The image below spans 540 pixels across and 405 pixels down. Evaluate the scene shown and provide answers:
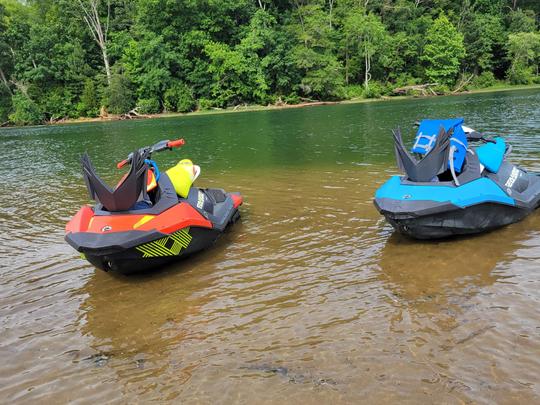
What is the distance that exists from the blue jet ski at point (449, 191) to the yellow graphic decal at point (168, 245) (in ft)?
8.68

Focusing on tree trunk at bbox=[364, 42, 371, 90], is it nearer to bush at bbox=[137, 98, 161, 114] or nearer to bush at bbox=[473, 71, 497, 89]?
bush at bbox=[473, 71, 497, 89]

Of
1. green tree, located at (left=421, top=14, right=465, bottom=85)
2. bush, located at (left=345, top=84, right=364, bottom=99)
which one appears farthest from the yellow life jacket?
green tree, located at (left=421, top=14, right=465, bottom=85)

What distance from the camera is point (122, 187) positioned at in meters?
5.20

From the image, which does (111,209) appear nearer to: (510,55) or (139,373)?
(139,373)

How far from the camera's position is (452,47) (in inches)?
2015

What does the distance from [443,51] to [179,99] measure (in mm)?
31900

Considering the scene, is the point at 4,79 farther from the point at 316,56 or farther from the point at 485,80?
the point at 485,80

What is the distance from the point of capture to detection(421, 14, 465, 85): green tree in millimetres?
51094

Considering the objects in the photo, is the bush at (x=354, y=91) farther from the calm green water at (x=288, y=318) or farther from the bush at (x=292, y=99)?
the calm green water at (x=288, y=318)

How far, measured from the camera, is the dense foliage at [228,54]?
4750 centimetres

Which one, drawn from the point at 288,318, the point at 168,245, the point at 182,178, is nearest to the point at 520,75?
the point at 182,178

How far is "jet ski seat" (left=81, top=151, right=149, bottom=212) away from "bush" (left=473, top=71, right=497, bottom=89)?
56.5 m

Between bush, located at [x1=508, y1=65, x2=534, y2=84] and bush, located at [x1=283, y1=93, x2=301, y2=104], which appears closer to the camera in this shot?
bush, located at [x1=283, y1=93, x2=301, y2=104]

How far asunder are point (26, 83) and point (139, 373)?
182 feet
